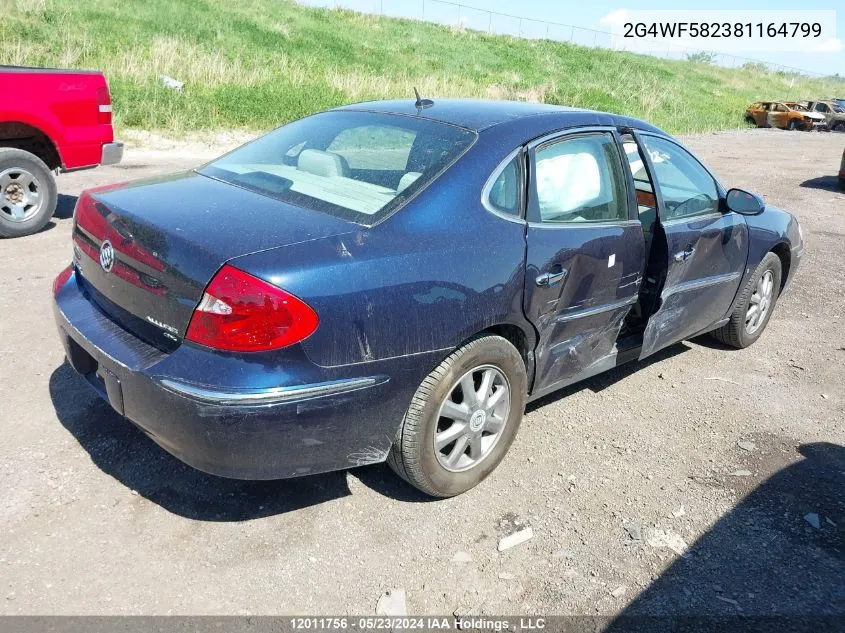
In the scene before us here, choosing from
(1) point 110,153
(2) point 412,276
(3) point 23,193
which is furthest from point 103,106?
(2) point 412,276

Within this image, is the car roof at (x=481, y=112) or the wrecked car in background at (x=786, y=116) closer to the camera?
the car roof at (x=481, y=112)

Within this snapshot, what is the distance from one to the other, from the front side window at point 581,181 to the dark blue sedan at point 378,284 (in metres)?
0.01

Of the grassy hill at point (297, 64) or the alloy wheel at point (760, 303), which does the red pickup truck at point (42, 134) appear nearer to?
the alloy wheel at point (760, 303)

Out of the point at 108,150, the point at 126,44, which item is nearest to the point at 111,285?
the point at 108,150

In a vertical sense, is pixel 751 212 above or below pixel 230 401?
above

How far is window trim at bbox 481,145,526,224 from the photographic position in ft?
9.96

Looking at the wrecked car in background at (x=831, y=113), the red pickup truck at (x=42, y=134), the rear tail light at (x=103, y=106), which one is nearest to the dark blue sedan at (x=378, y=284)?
the red pickup truck at (x=42, y=134)

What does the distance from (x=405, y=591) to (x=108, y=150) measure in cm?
608

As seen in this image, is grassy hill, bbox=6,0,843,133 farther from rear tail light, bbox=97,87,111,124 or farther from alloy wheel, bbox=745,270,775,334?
alloy wheel, bbox=745,270,775,334

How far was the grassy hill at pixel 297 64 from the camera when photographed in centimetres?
1527

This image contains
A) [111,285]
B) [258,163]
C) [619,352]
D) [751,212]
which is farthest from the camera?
[751,212]

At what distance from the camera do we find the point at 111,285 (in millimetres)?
2900

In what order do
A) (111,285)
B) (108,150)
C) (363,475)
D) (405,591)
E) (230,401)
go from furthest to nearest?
1. (108,150)
2. (363,475)
3. (111,285)
4. (405,591)
5. (230,401)

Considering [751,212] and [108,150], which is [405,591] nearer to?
[751,212]
